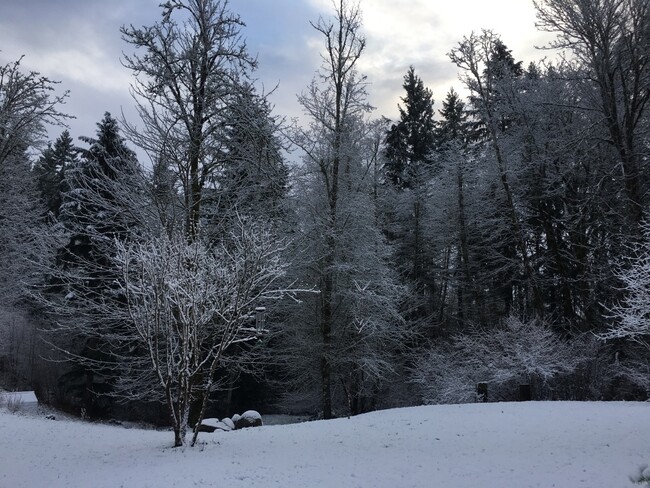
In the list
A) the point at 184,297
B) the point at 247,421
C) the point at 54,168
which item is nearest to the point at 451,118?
the point at 247,421

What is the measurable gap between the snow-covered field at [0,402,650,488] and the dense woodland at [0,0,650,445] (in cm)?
148

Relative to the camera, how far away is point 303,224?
1611cm

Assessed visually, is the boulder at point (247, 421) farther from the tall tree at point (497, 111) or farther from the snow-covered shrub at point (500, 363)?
the tall tree at point (497, 111)

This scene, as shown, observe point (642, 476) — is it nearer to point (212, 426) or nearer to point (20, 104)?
point (212, 426)

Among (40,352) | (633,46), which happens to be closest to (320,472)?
(633,46)

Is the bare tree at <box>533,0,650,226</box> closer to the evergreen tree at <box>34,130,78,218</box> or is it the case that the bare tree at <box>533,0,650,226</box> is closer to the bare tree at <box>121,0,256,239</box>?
the bare tree at <box>121,0,256,239</box>

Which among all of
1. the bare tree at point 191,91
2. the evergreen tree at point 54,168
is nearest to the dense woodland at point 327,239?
the bare tree at point 191,91

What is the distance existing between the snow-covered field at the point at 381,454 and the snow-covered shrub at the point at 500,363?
327cm

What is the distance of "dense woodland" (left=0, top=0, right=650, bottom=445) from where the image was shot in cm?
998

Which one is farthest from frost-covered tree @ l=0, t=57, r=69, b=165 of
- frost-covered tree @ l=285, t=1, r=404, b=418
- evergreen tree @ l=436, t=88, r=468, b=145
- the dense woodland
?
evergreen tree @ l=436, t=88, r=468, b=145

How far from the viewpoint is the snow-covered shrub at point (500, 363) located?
14.6m

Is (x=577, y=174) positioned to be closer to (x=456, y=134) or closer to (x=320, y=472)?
(x=456, y=134)

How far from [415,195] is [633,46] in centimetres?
1471

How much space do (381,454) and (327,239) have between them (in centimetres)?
873
